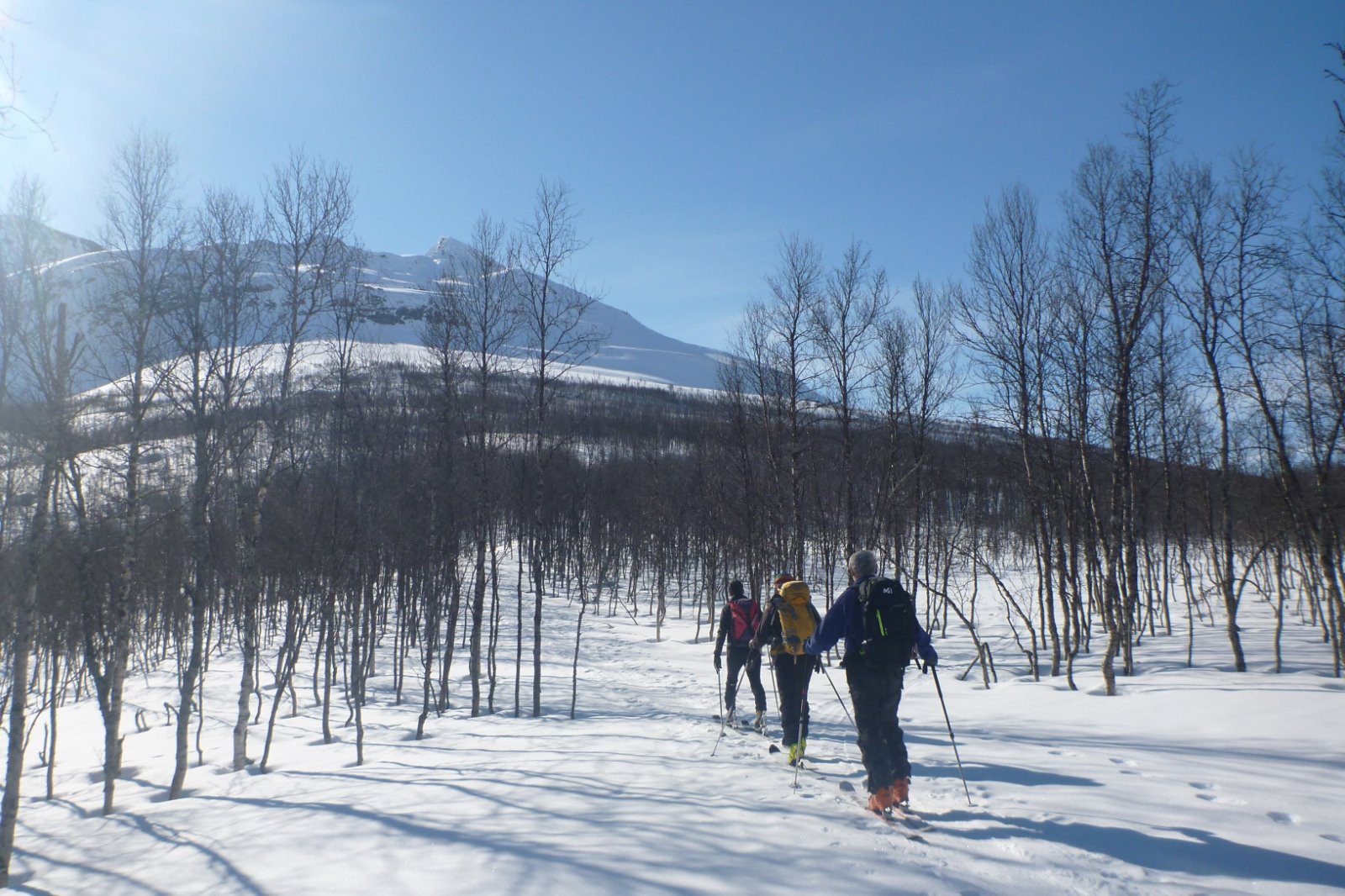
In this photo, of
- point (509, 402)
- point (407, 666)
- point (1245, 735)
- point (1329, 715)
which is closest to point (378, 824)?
point (1245, 735)

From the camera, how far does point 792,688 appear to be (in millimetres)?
8031

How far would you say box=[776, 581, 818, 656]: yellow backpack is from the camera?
807cm

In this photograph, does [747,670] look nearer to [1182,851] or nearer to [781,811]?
[781,811]

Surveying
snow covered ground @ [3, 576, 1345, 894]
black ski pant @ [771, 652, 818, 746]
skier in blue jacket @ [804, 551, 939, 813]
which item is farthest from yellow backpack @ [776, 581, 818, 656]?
skier in blue jacket @ [804, 551, 939, 813]

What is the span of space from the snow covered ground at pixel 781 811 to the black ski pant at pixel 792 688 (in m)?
0.41

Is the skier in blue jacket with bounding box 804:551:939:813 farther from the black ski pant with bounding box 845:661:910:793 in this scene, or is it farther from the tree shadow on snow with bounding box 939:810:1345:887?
the tree shadow on snow with bounding box 939:810:1345:887

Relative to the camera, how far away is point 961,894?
4035 mm

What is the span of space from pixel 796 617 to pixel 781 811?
2757mm

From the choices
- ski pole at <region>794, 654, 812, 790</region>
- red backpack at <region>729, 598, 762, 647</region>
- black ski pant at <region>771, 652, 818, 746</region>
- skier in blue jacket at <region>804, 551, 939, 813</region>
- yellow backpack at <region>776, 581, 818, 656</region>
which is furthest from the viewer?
red backpack at <region>729, 598, 762, 647</region>

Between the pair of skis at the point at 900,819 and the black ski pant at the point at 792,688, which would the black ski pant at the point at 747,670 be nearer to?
the black ski pant at the point at 792,688

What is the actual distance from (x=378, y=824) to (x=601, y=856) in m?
2.50

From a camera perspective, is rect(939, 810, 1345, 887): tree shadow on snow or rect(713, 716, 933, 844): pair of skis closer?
rect(939, 810, 1345, 887): tree shadow on snow

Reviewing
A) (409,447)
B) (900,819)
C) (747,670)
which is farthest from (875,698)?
(409,447)

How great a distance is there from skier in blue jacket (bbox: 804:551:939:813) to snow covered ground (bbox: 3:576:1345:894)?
0.29 m
